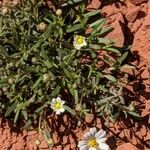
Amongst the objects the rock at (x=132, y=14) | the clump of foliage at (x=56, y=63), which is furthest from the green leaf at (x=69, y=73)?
the rock at (x=132, y=14)

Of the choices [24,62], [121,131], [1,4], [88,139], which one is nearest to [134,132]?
[121,131]

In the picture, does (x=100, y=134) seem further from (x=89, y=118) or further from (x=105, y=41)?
(x=105, y=41)

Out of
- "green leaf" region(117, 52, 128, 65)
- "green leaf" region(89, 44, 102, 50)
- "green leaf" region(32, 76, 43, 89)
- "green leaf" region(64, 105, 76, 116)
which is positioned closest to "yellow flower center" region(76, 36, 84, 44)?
"green leaf" region(89, 44, 102, 50)

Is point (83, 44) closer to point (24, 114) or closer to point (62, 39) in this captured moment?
point (62, 39)

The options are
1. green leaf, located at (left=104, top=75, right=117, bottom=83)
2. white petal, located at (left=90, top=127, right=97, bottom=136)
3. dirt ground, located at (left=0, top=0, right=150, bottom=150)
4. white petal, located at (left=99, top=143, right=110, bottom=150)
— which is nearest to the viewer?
white petal, located at (left=90, top=127, right=97, bottom=136)

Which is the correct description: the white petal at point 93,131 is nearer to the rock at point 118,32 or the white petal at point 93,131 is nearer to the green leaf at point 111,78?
the green leaf at point 111,78

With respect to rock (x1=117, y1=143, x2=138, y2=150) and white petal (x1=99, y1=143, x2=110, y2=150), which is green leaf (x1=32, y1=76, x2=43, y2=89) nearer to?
white petal (x1=99, y1=143, x2=110, y2=150)
